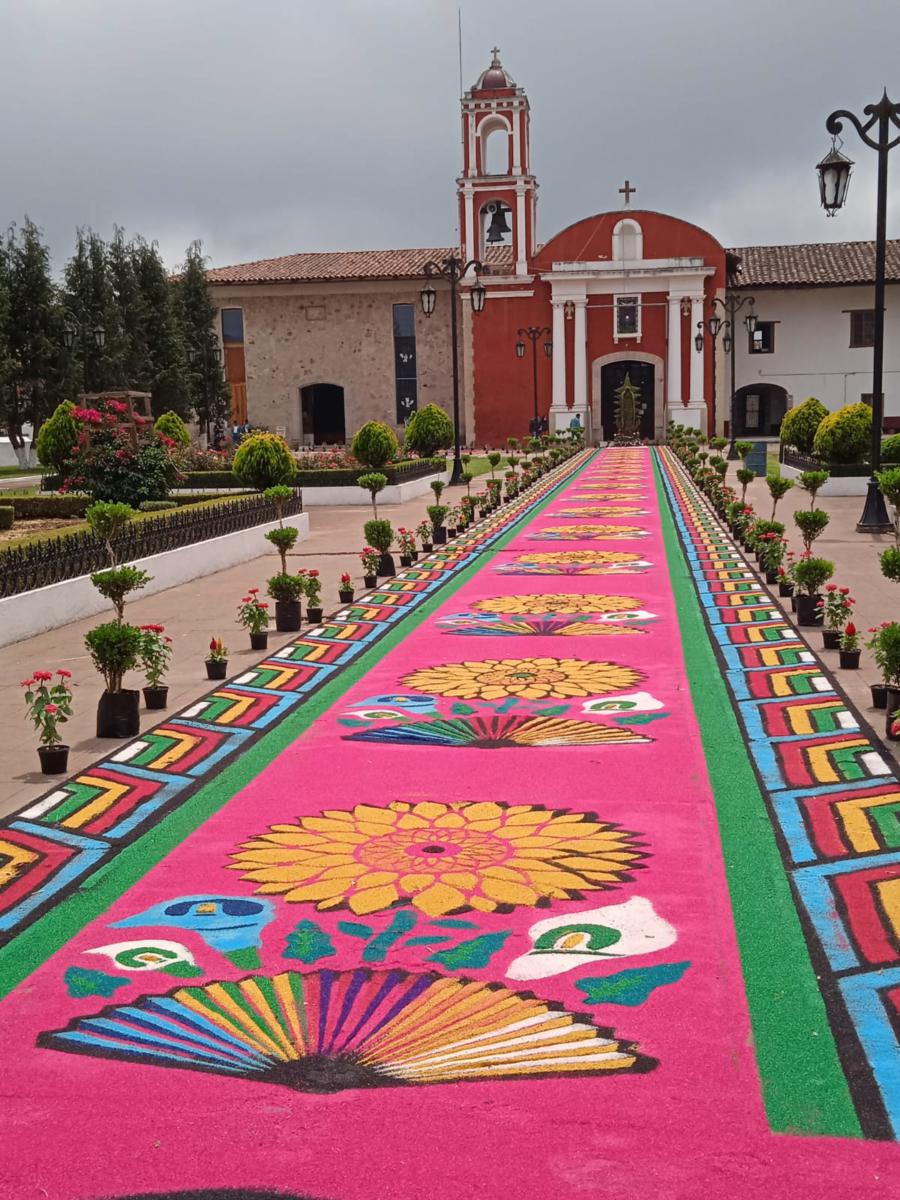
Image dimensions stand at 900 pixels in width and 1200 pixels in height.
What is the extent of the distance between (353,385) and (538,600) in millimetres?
35078

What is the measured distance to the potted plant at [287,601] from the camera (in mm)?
10664

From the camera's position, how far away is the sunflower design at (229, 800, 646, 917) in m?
4.74

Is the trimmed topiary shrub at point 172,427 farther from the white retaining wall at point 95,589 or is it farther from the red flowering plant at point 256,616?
the red flowering plant at point 256,616

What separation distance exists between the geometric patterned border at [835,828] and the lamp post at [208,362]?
34.5 m

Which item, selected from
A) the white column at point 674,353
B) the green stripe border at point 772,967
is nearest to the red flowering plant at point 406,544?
the green stripe border at point 772,967

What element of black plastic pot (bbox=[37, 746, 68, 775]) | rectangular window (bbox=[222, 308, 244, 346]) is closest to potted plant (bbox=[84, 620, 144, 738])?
black plastic pot (bbox=[37, 746, 68, 775])

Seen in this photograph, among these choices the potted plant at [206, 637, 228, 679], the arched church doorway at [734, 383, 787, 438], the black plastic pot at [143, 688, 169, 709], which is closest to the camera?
the black plastic pot at [143, 688, 169, 709]

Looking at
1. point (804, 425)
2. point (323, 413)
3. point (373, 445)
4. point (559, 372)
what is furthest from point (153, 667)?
point (323, 413)

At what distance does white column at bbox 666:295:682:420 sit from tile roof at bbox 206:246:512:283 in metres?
6.04

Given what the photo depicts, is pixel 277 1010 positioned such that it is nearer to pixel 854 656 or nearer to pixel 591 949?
pixel 591 949

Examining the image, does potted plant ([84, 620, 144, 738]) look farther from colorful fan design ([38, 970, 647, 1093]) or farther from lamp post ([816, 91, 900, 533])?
lamp post ([816, 91, 900, 533])

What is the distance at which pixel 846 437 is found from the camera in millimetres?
22750

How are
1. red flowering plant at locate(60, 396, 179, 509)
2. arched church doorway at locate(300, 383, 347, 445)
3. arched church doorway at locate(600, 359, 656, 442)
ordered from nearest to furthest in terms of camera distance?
red flowering plant at locate(60, 396, 179, 509), arched church doorway at locate(600, 359, 656, 442), arched church doorway at locate(300, 383, 347, 445)

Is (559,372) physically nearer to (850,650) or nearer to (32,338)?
(32,338)
